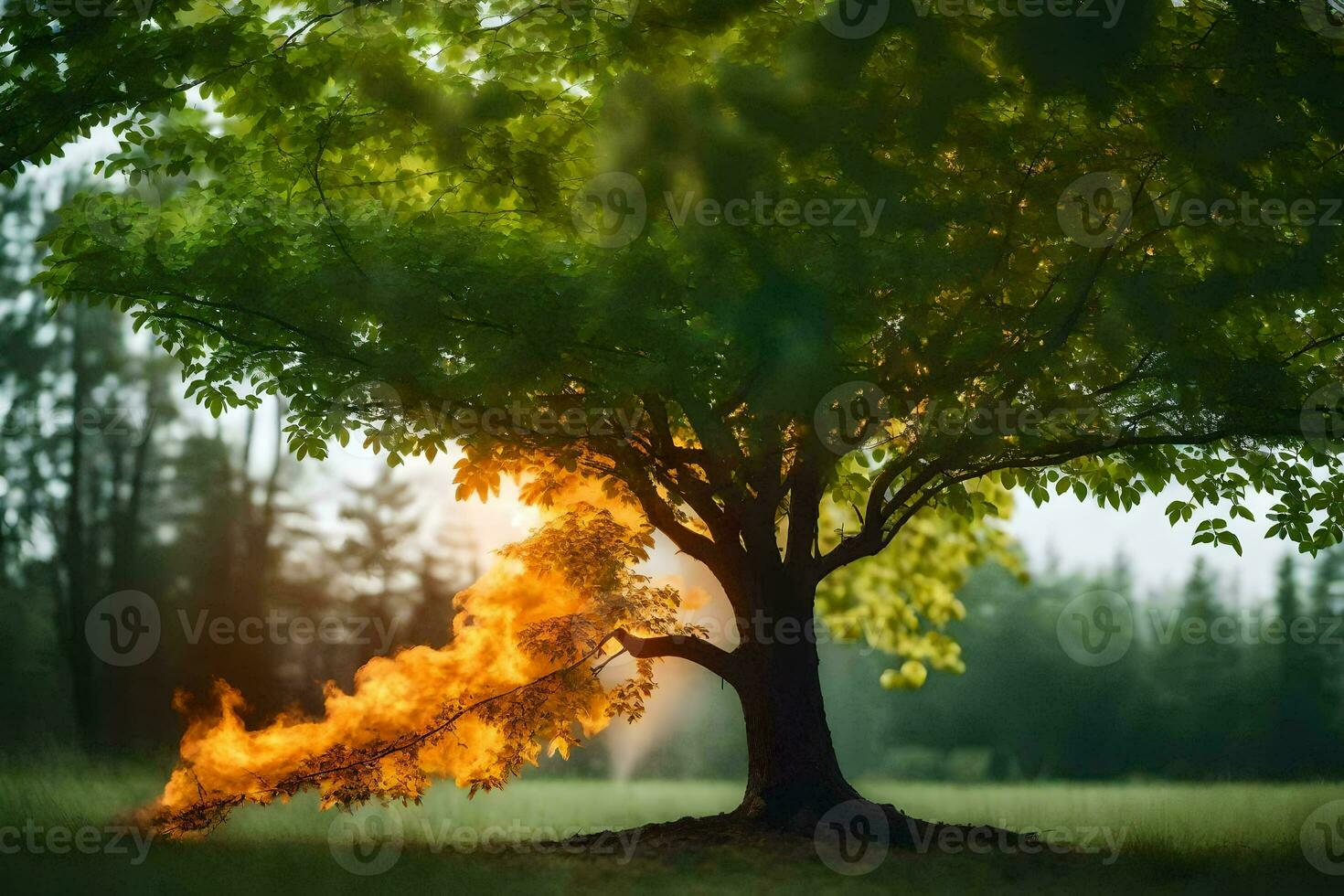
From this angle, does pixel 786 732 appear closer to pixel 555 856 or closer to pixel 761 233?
pixel 555 856

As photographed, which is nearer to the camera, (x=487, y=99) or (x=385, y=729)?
(x=487, y=99)

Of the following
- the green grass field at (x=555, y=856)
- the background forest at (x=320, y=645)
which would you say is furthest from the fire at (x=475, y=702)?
the background forest at (x=320, y=645)

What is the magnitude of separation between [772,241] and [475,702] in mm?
6328

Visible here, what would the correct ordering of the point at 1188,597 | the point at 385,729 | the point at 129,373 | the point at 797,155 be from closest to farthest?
the point at 797,155, the point at 385,729, the point at 129,373, the point at 1188,597

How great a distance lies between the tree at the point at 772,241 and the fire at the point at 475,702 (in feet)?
1.81

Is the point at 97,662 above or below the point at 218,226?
below

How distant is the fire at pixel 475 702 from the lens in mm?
12516

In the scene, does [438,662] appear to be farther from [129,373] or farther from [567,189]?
[129,373]

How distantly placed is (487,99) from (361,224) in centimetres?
185

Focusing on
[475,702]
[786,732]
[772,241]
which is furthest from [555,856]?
[772,241]

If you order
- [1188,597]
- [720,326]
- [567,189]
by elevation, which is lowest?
[1188,597]

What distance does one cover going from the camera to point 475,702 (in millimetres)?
12938

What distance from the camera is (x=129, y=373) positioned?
2648 centimetres

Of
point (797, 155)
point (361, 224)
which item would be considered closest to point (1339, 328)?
point (797, 155)
